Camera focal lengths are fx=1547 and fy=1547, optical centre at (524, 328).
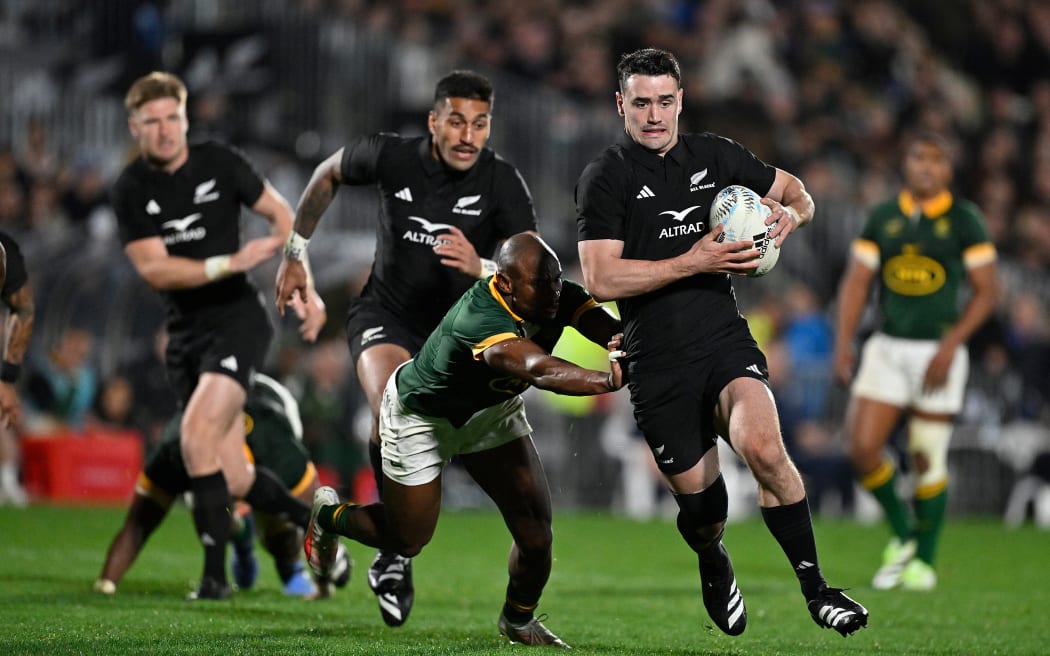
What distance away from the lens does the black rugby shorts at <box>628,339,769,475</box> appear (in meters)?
6.78

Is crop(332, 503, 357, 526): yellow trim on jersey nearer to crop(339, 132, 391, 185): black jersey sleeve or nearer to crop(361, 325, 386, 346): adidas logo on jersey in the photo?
crop(361, 325, 386, 346): adidas logo on jersey

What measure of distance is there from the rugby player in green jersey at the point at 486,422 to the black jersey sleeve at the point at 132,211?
261cm

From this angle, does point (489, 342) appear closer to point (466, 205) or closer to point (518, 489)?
point (518, 489)

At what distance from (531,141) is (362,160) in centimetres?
1012

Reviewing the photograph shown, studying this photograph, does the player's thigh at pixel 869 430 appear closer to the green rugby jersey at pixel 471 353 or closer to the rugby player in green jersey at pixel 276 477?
the rugby player in green jersey at pixel 276 477

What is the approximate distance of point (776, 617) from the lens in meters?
8.44

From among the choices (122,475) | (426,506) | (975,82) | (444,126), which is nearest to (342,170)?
(444,126)

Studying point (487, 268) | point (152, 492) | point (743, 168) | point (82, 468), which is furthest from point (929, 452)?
point (82, 468)

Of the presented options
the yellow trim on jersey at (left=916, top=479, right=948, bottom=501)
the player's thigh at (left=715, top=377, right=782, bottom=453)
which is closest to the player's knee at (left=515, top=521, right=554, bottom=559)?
the player's thigh at (left=715, top=377, right=782, bottom=453)

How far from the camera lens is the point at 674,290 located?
6879 millimetres

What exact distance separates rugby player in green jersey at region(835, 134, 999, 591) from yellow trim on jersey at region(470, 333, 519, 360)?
4885mm

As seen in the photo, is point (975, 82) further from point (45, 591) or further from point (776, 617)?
point (45, 591)

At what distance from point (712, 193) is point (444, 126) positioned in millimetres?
1727

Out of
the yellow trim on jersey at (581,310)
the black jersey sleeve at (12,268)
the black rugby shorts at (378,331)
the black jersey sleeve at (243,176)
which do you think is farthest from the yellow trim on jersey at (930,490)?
the black jersey sleeve at (12,268)
